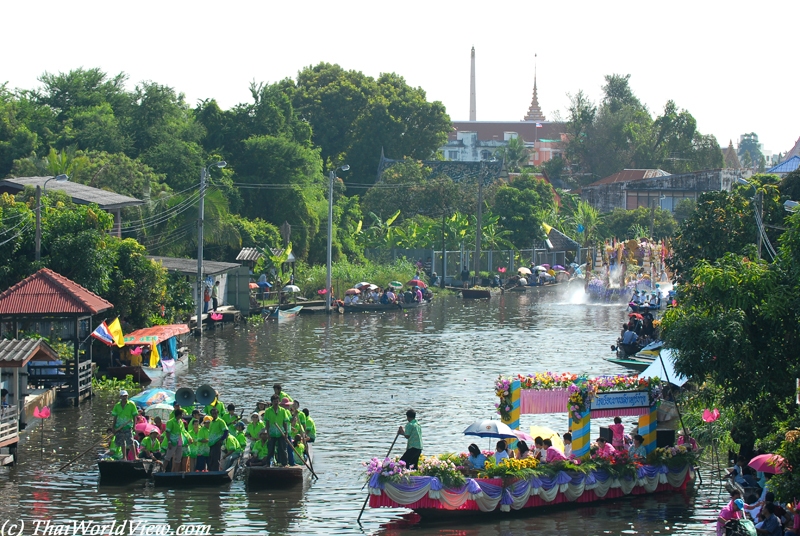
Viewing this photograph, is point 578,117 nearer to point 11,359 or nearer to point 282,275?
point 282,275

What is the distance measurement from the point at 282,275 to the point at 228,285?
636 centimetres

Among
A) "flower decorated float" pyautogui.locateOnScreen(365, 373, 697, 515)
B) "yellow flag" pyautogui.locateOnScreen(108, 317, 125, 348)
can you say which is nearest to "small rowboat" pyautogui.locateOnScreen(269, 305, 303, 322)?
"yellow flag" pyautogui.locateOnScreen(108, 317, 125, 348)

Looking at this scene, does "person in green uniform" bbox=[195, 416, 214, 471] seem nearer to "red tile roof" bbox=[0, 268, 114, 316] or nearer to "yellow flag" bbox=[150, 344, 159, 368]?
"red tile roof" bbox=[0, 268, 114, 316]

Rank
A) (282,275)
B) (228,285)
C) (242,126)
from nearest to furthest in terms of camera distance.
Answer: (228,285) < (282,275) < (242,126)

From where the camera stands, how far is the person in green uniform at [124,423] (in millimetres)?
18703

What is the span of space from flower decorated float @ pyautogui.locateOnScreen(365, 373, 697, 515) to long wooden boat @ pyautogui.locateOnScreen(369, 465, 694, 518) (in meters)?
0.02

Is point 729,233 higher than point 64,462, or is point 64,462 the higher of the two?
point 729,233

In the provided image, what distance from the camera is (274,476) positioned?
1789 cm

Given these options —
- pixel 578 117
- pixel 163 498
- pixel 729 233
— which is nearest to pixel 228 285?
pixel 729 233

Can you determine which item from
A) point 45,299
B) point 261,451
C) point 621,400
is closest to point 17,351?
point 45,299

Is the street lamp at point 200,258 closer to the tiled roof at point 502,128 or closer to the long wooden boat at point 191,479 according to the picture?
the long wooden boat at point 191,479

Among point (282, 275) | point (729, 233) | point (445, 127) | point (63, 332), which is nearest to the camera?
point (63, 332)

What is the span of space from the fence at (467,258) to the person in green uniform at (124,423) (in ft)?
145

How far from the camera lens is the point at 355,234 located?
66.3 m
